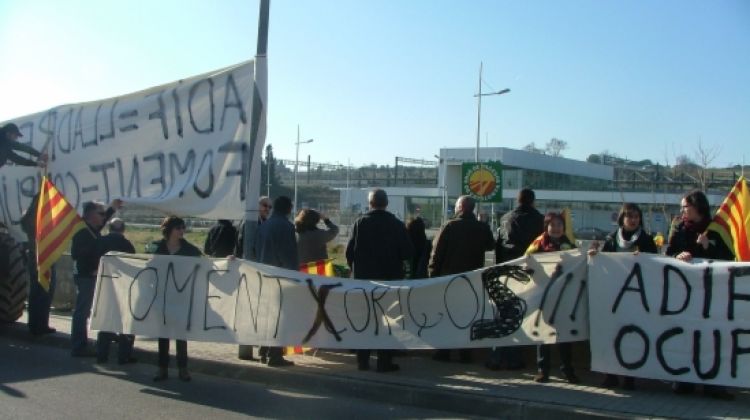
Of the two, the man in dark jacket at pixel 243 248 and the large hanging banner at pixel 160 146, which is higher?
the large hanging banner at pixel 160 146

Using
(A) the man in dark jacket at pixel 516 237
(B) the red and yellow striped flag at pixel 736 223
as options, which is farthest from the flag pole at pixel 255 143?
(B) the red and yellow striped flag at pixel 736 223

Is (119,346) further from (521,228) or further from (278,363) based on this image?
(521,228)

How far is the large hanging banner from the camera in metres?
8.35

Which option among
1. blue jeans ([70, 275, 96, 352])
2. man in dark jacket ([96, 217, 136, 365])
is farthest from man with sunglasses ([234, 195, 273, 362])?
blue jeans ([70, 275, 96, 352])

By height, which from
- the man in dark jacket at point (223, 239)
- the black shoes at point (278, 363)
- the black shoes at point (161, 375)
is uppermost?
the man in dark jacket at point (223, 239)

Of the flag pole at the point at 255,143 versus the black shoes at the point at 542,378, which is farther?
the flag pole at the point at 255,143

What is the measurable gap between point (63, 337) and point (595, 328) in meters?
6.71

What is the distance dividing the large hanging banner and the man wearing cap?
15cm

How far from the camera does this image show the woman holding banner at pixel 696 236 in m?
6.85

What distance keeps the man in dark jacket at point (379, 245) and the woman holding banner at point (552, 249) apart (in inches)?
53.3

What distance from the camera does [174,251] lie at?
322 inches

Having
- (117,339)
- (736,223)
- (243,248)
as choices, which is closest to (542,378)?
(736,223)

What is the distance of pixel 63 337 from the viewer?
31.5 ft

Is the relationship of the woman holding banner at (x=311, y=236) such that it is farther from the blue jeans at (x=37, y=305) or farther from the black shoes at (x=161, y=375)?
the blue jeans at (x=37, y=305)
